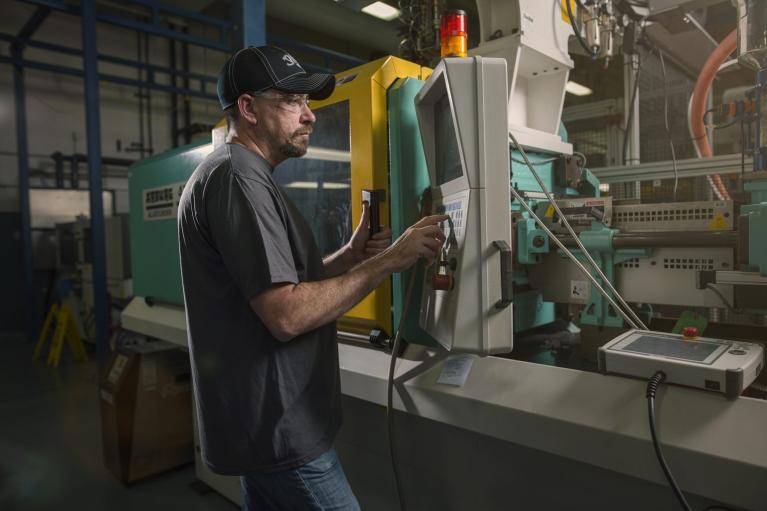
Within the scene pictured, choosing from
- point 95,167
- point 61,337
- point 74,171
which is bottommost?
point 61,337

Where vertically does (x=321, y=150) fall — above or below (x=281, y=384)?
above

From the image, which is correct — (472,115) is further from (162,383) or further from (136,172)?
(162,383)

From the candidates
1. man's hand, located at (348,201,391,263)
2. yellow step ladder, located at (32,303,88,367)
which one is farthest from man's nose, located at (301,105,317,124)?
yellow step ladder, located at (32,303,88,367)

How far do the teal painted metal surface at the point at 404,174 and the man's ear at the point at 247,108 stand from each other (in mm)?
408

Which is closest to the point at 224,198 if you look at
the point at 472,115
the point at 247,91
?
the point at 247,91

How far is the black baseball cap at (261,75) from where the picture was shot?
106 centimetres

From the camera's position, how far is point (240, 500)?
2.21 m

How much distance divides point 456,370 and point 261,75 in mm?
805

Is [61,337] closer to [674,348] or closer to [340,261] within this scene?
[340,261]

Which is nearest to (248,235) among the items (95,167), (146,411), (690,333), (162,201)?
(690,333)

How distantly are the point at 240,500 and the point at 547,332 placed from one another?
154cm

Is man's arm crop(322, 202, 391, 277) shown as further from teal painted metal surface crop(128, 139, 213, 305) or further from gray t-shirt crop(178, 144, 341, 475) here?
teal painted metal surface crop(128, 139, 213, 305)

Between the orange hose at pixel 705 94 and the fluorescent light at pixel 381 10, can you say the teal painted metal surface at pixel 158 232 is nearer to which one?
the orange hose at pixel 705 94

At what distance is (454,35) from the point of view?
1.20 m
